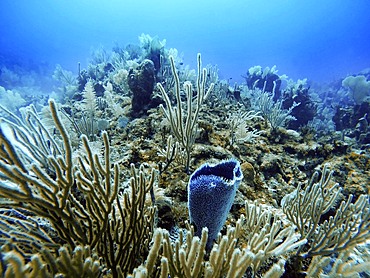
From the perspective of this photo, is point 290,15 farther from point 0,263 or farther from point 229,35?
point 0,263

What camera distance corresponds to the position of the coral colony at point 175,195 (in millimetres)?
1053

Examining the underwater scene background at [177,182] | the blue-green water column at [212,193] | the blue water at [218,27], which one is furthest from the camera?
the blue water at [218,27]

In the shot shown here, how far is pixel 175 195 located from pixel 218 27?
468ft

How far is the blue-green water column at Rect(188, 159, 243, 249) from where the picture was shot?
1655 millimetres

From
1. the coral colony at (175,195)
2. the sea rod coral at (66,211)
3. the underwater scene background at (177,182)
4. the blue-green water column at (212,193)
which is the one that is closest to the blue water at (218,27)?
the underwater scene background at (177,182)

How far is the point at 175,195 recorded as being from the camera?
2.58 meters

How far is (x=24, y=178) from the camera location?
0.97m

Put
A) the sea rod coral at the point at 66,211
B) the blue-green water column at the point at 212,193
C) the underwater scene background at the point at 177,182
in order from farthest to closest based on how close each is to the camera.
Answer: the blue-green water column at the point at 212,193 → the underwater scene background at the point at 177,182 → the sea rod coral at the point at 66,211

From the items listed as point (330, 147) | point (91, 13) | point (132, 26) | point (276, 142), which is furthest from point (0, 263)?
point (91, 13)

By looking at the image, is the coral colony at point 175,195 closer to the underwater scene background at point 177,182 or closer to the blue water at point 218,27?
the underwater scene background at point 177,182

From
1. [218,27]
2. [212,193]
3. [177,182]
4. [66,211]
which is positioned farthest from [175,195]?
[218,27]

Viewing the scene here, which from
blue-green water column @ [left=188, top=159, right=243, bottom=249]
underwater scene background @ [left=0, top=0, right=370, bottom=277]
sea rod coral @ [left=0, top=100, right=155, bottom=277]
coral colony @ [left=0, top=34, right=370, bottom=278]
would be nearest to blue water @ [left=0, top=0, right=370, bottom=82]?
underwater scene background @ [left=0, top=0, right=370, bottom=277]

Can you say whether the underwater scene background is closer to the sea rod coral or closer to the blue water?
the sea rod coral

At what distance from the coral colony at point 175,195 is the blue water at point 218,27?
93.4m
